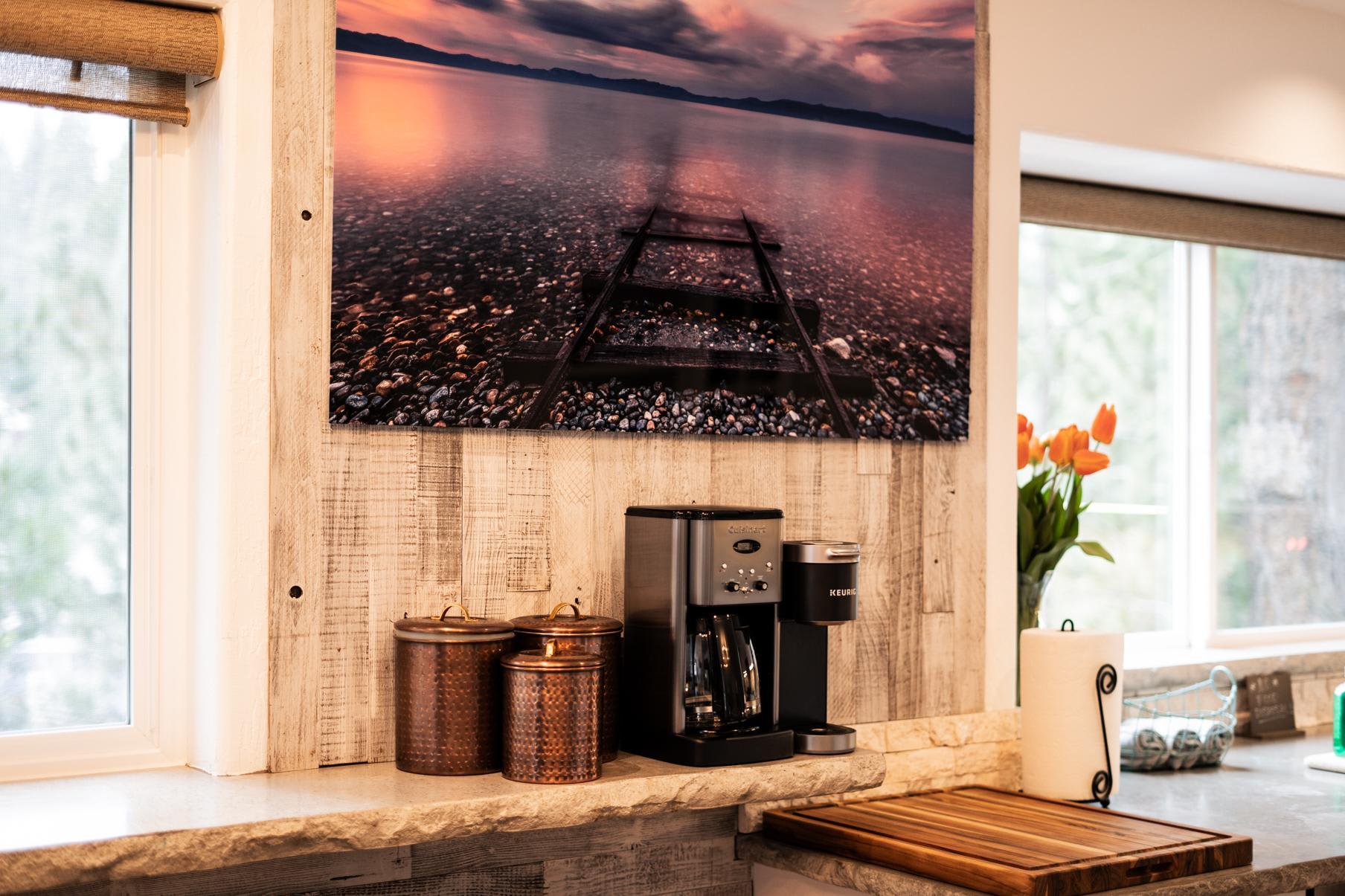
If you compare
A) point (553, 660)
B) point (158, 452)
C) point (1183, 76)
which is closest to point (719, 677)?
point (553, 660)

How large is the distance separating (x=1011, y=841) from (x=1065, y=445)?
3.39ft

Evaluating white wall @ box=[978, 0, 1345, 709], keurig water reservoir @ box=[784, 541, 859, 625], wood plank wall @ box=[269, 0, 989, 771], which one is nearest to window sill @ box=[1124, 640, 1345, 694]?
white wall @ box=[978, 0, 1345, 709]

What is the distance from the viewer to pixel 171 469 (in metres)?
1.94

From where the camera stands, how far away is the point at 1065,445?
9.16 ft

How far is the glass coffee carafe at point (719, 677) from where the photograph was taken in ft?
6.50

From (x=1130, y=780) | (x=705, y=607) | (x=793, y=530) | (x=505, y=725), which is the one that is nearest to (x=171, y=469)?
(x=505, y=725)

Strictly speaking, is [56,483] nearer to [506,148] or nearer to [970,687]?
[506,148]

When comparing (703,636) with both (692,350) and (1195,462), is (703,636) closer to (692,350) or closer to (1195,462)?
(692,350)

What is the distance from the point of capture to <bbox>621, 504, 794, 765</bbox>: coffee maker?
76.8 inches

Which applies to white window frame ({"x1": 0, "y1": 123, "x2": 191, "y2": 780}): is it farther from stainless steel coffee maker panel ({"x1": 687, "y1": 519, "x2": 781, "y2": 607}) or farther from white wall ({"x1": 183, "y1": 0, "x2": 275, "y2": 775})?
stainless steel coffee maker panel ({"x1": 687, "y1": 519, "x2": 781, "y2": 607})

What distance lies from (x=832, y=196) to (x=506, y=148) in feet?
2.03

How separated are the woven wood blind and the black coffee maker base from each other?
148 cm

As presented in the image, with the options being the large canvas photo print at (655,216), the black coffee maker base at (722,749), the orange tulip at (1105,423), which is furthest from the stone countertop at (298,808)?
the orange tulip at (1105,423)

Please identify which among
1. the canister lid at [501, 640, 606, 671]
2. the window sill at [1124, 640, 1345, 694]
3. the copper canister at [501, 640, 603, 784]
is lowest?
the window sill at [1124, 640, 1345, 694]
